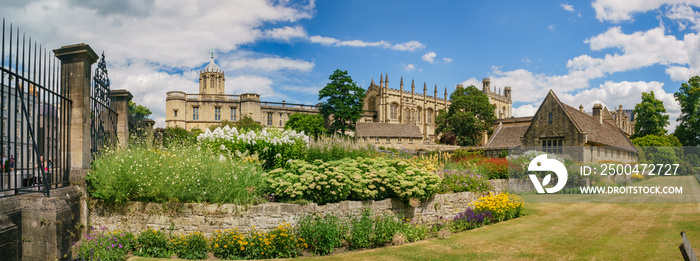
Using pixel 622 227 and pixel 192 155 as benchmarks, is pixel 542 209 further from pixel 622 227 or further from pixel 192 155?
pixel 192 155

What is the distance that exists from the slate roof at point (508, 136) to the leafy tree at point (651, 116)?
82.9 ft

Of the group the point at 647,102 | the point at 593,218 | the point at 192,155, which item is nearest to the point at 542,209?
the point at 593,218

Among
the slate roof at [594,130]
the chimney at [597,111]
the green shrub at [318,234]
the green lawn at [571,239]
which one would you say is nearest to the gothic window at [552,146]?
the slate roof at [594,130]

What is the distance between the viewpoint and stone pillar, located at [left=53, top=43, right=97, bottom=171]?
26.9ft

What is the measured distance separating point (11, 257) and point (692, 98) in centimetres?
5303

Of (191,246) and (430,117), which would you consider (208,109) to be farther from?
(191,246)

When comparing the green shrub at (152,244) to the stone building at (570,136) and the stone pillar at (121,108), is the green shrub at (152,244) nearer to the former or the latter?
the stone pillar at (121,108)

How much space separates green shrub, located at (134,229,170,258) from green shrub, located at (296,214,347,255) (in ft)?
9.00

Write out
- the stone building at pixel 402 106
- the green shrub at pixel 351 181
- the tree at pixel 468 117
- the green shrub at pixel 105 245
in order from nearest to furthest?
the green shrub at pixel 105 245 → the green shrub at pixel 351 181 → the tree at pixel 468 117 → the stone building at pixel 402 106

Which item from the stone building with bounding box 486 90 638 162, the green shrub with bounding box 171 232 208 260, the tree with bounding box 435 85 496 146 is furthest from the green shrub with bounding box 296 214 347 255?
the tree with bounding box 435 85 496 146

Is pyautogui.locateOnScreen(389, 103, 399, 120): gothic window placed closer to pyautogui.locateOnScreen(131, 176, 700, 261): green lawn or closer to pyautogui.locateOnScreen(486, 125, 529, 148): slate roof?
pyautogui.locateOnScreen(486, 125, 529, 148): slate roof

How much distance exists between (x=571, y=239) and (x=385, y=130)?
57.9 meters

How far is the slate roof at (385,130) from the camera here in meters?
65.0
